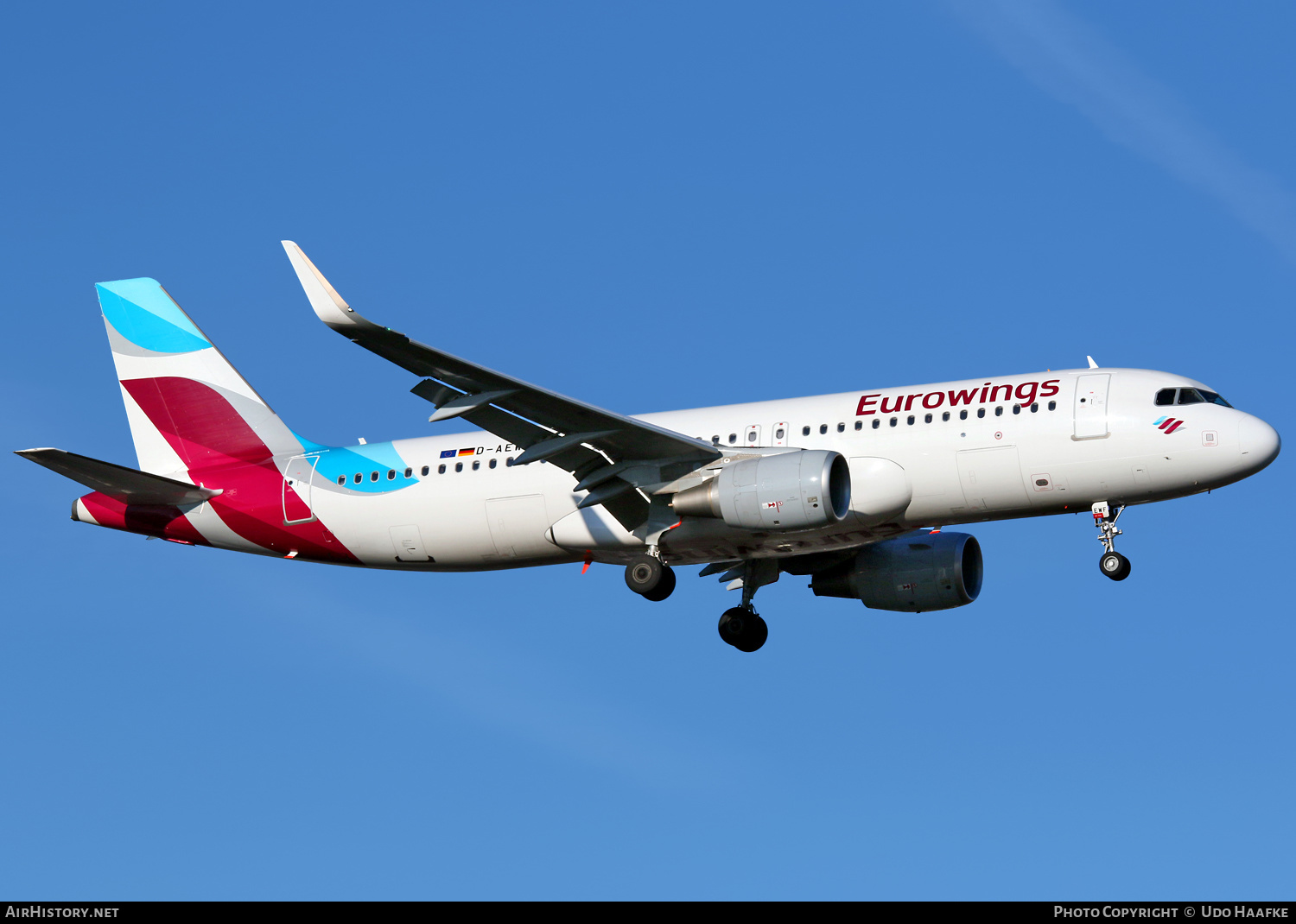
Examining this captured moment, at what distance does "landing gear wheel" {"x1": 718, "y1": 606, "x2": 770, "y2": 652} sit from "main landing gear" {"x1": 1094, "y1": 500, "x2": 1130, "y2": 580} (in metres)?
8.94

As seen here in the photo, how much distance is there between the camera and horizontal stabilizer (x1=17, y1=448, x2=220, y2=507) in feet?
123

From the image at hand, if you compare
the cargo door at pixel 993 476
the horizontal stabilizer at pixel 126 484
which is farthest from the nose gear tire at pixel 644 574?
the horizontal stabilizer at pixel 126 484

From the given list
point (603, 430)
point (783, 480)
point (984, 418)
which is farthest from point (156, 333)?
point (984, 418)

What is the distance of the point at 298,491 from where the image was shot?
40000mm

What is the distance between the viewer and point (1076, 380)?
35344 mm

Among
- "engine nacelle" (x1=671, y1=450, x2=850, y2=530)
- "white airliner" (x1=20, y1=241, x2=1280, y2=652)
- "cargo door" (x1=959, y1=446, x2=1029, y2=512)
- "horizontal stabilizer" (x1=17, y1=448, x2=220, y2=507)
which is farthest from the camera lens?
"horizontal stabilizer" (x1=17, y1=448, x2=220, y2=507)

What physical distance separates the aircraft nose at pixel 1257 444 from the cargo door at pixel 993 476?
441 cm

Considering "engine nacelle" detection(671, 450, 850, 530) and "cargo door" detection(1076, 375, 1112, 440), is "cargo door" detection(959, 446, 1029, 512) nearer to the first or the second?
"cargo door" detection(1076, 375, 1112, 440)

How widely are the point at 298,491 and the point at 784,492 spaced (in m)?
12.3

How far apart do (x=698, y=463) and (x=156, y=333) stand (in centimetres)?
1561

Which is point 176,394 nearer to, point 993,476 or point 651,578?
point 651,578

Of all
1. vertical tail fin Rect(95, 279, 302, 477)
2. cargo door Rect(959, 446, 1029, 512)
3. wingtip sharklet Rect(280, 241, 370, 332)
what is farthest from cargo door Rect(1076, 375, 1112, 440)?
vertical tail fin Rect(95, 279, 302, 477)

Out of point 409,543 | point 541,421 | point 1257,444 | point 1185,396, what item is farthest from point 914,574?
point 409,543
